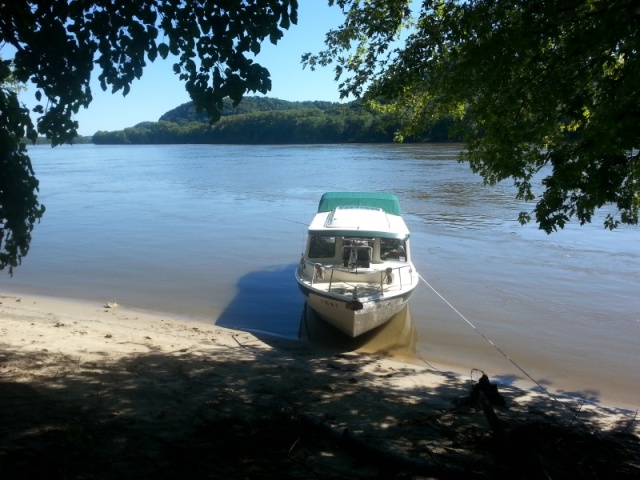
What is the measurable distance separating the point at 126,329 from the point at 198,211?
20.7 m

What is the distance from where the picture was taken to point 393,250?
43.0 ft

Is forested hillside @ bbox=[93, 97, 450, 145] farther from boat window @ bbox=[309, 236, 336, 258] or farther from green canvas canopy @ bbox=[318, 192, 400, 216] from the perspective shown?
boat window @ bbox=[309, 236, 336, 258]

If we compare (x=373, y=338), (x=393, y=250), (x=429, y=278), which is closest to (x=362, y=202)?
(x=393, y=250)

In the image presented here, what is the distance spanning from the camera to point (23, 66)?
5.46m

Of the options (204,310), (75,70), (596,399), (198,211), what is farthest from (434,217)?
(75,70)

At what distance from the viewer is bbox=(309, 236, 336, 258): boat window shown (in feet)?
42.5

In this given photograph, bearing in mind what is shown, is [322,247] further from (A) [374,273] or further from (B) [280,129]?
(B) [280,129]

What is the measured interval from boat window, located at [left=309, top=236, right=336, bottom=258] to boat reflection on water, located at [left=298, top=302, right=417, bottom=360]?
125cm

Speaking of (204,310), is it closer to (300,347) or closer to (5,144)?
(300,347)

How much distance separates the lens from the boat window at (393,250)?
42.7 ft

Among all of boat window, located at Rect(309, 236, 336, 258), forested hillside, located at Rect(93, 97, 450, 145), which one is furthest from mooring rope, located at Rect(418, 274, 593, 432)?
forested hillside, located at Rect(93, 97, 450, 145)

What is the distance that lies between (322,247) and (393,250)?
5.23 feet

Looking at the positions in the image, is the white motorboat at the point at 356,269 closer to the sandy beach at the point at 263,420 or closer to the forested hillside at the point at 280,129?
the sandy beach at the point at 263,420

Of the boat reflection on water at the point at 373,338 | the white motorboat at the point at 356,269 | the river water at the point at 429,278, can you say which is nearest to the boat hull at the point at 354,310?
the white motorboat at the point at 356,269
